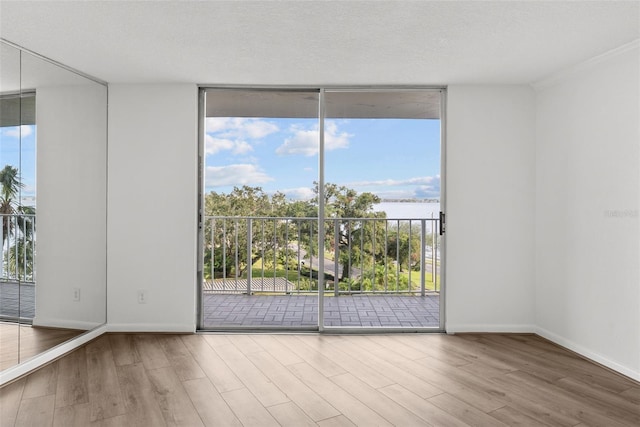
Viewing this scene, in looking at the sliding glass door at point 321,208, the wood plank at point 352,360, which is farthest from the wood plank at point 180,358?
the wood plank at point 352,360

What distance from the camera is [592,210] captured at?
281 centimetres

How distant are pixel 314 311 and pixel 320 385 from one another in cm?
173

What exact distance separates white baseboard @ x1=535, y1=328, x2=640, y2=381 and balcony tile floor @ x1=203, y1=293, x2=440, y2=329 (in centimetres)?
95

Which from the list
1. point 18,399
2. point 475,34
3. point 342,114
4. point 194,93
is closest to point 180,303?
point 18,399

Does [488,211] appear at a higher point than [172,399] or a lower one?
higher

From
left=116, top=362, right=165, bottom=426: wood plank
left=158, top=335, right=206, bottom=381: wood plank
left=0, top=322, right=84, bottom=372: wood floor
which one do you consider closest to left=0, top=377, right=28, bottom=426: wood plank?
left=0, top=322, right=84, bottom=372: wood floor

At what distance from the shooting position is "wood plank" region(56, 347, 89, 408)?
220cm

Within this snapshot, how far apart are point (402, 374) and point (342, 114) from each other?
2.66 metres

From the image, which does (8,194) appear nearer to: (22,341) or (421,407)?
(22,341)

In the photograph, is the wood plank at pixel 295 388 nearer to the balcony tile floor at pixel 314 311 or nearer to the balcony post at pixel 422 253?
the balcony tile floor at pixel 314 311

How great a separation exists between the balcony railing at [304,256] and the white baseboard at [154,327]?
1468mm

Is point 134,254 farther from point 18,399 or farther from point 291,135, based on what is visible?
point 291,135

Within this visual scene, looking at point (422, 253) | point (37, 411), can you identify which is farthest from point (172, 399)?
point (422, 253)

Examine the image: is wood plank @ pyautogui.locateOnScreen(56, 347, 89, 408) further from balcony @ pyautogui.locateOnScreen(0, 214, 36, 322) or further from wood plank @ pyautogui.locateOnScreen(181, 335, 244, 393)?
wood plank @ pyautogui.locateOnScreen(181, 335, 244, 393)
